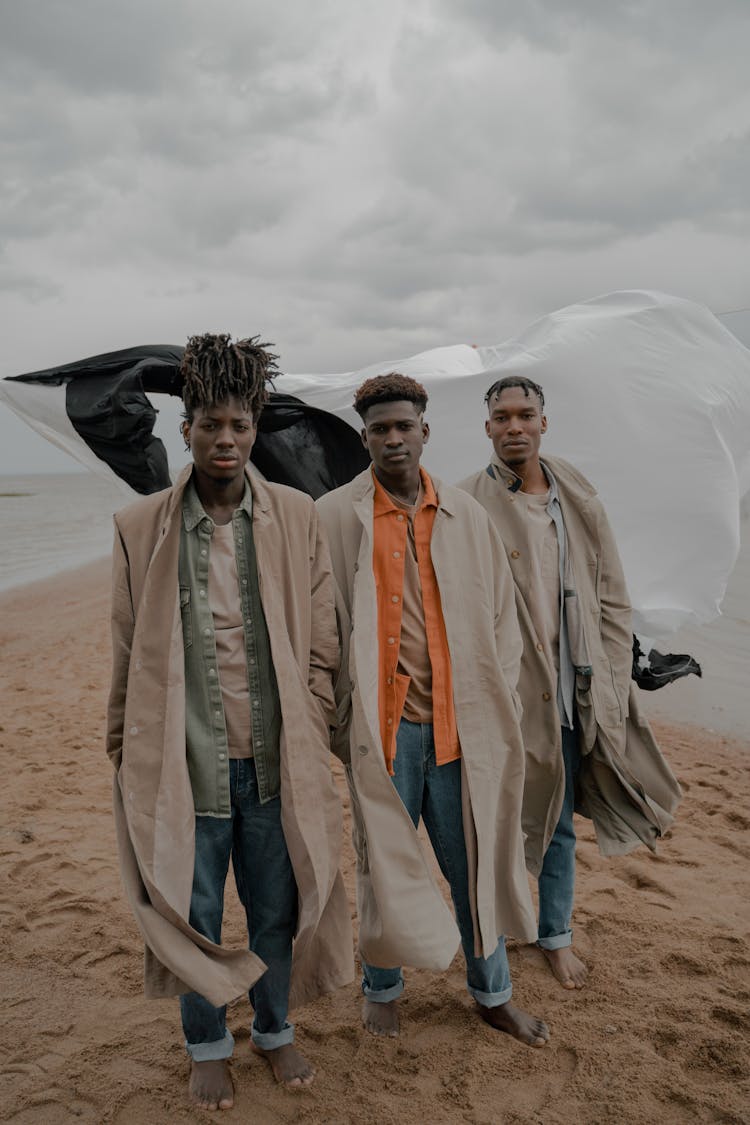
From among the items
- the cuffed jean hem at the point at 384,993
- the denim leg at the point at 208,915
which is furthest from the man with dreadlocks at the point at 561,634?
the denim leg at the point at 208,915

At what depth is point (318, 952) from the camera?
2533 mm

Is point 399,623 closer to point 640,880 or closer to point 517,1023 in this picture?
Answer: point 517,1023

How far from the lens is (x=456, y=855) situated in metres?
2.61

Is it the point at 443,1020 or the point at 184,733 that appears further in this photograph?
the point at 443,1020

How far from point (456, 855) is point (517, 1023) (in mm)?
649

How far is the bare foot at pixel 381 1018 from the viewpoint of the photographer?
9.11 ft

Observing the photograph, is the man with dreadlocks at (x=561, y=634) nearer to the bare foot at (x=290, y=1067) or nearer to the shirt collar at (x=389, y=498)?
the shirt collar at (x=389, y=498)

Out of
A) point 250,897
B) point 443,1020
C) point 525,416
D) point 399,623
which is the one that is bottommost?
point 443,1020

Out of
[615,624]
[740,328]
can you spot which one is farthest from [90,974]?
[740,328]

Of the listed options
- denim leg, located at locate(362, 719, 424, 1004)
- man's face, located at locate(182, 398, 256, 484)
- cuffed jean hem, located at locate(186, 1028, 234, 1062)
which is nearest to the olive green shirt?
man's face, located at locate(182, 398, 256, 484)

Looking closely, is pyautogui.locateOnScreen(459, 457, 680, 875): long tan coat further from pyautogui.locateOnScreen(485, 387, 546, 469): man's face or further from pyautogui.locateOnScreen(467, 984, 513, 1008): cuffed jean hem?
pyautogui.locateOnScreen(467, 984, 513, 1008): cuffed jean hem

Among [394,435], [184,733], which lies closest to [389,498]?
[394,435]

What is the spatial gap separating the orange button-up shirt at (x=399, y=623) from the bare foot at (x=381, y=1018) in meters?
0.93

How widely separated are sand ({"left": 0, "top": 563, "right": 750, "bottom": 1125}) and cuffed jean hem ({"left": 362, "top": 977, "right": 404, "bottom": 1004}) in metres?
0.12
